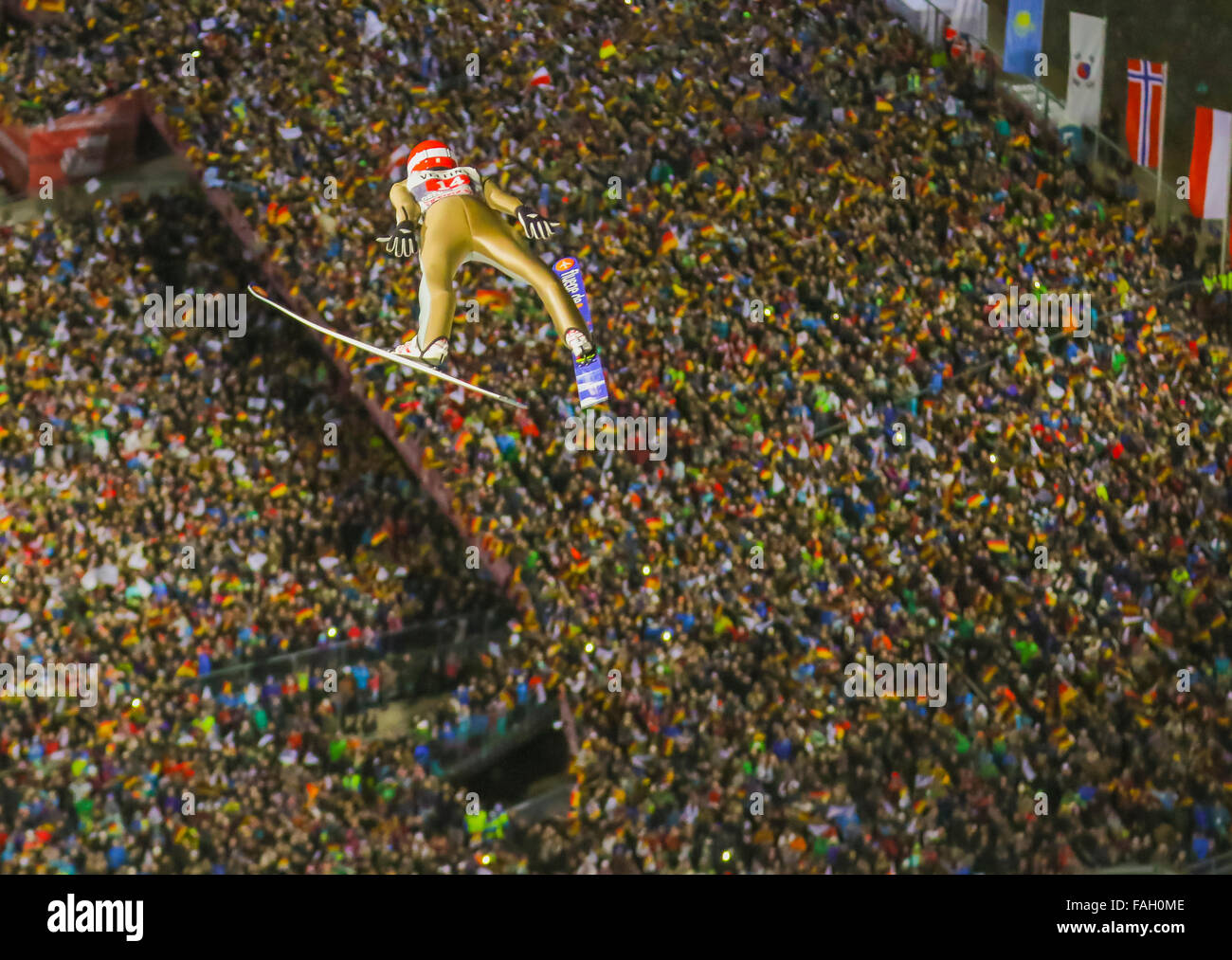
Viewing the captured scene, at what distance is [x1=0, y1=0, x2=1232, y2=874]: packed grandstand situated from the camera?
634 cm

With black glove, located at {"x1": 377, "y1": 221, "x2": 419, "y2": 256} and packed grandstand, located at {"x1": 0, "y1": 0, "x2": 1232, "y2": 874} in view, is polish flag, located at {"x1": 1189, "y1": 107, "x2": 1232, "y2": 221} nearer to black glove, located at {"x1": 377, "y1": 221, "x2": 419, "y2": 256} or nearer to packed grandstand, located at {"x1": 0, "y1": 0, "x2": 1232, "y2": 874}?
packed grandstand, located at {"x1": 0, "y1": 0, "x2": 1232, "y2": 874}

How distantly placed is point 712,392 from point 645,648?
4.71 ft

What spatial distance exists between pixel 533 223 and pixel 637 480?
1433 millimetres

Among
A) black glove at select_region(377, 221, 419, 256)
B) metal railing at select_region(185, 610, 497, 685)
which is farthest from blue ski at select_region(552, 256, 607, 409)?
metal railing at select_region(185, 610, 497, 685)

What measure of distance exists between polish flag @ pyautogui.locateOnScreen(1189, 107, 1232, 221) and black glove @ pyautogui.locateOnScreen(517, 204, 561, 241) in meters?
3.72

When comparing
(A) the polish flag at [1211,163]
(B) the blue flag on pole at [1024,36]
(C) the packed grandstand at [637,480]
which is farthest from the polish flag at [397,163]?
(A) the polish flag at [1211,163]

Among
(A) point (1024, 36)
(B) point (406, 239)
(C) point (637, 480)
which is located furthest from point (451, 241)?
(A) point (1024, 36)

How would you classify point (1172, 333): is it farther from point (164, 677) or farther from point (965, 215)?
point (164, 677)

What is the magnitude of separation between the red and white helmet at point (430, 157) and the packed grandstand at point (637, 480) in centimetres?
36

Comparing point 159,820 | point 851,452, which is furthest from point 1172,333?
point 159,820
